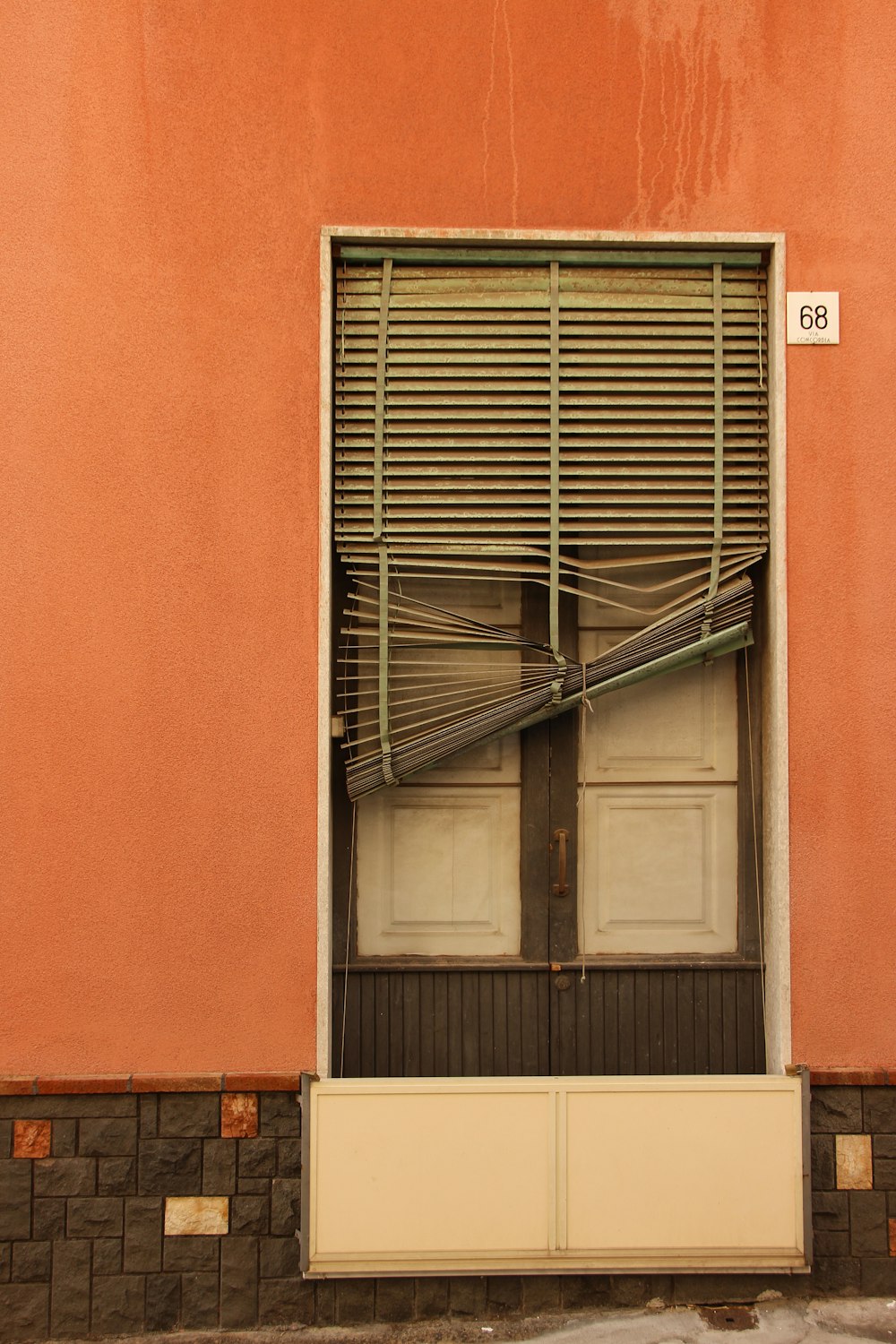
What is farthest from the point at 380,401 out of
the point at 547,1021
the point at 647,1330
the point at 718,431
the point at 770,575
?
the point at 647,1330

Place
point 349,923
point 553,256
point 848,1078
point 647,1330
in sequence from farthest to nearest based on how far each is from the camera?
point 349,923 < point 553,256 < point 848,1078 < point 647,1330

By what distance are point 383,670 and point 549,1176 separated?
170 centimetres

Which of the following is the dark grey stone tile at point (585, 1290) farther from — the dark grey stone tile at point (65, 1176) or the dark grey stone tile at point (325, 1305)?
the dark grey stone tile at point (65, 1176)

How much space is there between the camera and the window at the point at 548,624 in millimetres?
3410

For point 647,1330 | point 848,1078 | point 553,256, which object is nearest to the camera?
point 647,1330

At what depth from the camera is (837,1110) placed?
3.33 meters

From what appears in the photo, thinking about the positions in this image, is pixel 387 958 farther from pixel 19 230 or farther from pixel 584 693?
pixel 19 230

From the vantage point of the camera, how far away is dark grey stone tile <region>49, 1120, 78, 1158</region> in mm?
3264

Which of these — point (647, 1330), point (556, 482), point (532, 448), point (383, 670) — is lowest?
point (647, 1330)

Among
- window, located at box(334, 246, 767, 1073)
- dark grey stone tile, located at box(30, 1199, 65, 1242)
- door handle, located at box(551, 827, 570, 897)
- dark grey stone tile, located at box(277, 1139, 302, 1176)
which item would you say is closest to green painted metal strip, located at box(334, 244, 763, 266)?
window, located at box(334, 246, 767, 1073)

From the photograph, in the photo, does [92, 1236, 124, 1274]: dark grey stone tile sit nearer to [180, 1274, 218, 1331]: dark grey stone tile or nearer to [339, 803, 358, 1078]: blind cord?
[180, 1274, 218, 1331]: dark grey stone tile

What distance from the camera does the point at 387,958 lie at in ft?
11.7

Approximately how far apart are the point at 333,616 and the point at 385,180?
4.72ft

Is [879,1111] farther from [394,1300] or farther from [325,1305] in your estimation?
[325,1305]
